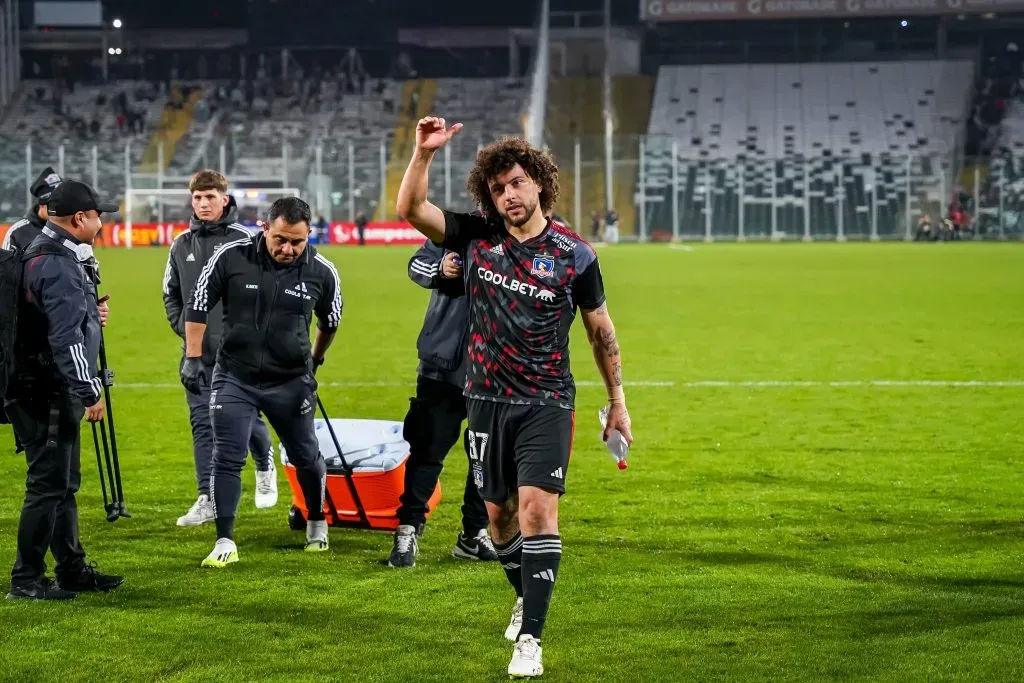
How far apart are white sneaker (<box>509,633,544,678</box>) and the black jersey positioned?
970 mm

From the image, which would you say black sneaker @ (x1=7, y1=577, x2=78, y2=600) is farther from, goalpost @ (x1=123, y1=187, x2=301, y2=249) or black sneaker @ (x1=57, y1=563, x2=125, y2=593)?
goalpost @ (x1=123, y1=187, x2=301, y2=249)

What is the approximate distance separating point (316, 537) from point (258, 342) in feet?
3.93

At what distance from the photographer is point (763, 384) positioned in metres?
15.4

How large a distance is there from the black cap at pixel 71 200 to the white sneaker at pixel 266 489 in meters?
2.85

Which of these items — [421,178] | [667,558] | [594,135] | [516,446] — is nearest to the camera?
[421,178]

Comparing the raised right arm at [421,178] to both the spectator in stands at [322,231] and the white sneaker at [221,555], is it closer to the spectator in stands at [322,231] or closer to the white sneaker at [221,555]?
the white sneaker at [221,555]

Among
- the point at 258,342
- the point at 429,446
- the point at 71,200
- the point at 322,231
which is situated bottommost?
the point at 429,446

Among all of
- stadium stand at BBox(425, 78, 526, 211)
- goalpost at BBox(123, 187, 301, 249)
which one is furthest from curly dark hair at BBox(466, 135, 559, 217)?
stadium stand at BBox(425, 78, 526, 211)

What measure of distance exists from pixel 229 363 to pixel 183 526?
1.47 meters

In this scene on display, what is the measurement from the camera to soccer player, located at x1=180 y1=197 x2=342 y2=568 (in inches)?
300

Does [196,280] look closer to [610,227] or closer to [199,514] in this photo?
[199,514]

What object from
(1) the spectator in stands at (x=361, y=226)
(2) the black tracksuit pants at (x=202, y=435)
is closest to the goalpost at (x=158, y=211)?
(1) the spectator in stands at (x=361, y=226)

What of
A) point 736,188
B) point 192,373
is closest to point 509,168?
point 192,373

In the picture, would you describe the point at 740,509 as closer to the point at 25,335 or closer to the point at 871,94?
the point at 25,335
